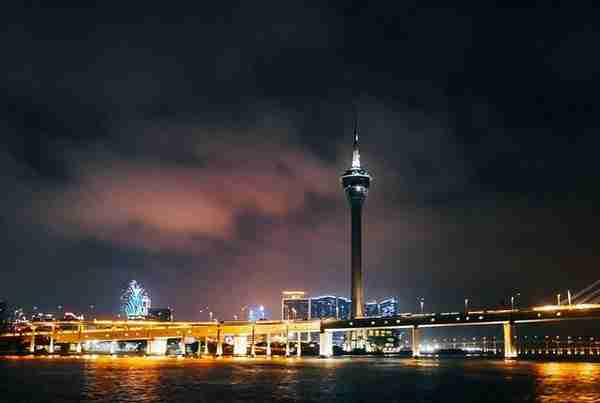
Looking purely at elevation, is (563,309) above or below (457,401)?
above

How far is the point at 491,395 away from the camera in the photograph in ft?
227

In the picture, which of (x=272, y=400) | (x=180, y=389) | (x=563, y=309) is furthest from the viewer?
(x=563, y=309)

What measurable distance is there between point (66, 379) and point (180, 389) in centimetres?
2569

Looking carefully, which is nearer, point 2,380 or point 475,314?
point 2,380

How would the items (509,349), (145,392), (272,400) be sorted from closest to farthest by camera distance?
(272,400)
(145,392)
(509,349)

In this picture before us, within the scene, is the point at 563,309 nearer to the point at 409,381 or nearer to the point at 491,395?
the point at 409,381

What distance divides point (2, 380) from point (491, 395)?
63.0m

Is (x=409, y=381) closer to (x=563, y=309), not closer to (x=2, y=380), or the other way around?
(x=2, y=380)

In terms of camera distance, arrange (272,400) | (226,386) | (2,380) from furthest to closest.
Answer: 1. (2,380)
2. (226,386)
3. (272,400)

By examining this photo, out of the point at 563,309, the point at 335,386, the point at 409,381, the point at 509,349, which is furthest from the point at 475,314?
the point at 335,386

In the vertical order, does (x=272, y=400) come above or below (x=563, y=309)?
below

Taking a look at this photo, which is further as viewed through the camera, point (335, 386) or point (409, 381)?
point (409, 381)

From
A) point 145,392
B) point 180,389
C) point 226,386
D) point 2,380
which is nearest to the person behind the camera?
point 145,392

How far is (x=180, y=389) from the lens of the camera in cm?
7350
